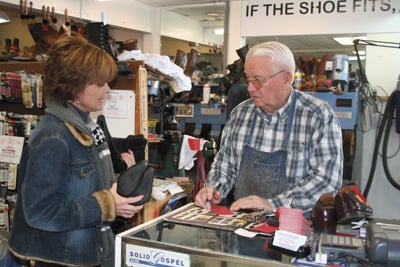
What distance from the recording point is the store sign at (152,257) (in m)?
1.19

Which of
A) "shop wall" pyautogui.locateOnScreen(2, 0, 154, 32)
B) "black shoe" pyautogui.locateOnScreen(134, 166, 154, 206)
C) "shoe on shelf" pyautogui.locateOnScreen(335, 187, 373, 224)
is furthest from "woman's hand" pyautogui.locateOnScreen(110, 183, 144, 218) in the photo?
"shop wall" pyautogui.locateOnScreen(2, 0, 154, 32)

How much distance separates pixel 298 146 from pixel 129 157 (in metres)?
1.25

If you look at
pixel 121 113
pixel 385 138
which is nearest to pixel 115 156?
pixel 121 113

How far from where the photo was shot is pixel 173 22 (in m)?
7.46

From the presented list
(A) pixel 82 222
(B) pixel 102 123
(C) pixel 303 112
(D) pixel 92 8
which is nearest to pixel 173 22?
(D) pixel 92 8

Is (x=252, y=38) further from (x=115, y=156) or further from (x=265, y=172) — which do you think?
(x=265, y=172)

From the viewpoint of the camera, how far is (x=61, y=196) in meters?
1.46

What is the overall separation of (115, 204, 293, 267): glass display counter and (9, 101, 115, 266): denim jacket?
0.25m

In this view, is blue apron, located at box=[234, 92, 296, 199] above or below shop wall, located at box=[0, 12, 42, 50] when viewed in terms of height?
below

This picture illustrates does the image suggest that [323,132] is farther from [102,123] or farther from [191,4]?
[191,4]

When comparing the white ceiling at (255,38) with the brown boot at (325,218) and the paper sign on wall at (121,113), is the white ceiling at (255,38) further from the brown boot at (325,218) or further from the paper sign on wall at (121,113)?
the brown boot at (325,218)

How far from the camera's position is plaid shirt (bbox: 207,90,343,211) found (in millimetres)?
1808

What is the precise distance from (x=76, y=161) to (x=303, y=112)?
1031mm

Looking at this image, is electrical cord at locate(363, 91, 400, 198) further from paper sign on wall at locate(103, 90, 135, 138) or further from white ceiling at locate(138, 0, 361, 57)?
paper sign on wall at locate(103, 90, 135, 138)
